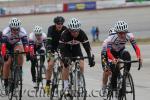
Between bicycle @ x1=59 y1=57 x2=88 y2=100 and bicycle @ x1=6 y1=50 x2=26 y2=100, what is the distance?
104 centimetres

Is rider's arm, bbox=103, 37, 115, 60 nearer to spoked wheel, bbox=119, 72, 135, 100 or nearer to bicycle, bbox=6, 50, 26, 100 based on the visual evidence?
spoked wheel, bbox=119, 72, 135, 100

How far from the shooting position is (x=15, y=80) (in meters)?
11.7

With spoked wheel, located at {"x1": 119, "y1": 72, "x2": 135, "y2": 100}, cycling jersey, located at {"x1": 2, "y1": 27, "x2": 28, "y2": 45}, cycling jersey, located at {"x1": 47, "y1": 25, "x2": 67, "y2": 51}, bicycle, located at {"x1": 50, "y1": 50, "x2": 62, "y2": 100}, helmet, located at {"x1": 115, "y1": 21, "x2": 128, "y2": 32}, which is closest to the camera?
spoked wheel, located at {"x1": 119, "y1": 72, "x2": 135, "y2": 100}

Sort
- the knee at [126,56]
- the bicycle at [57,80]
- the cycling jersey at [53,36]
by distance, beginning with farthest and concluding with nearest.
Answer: the cycling jersey at [53,36], the bicycle at [57,80], the knee at [126,56]

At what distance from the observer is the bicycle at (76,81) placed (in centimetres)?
1077

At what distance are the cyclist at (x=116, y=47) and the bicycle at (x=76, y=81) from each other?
1.96ft

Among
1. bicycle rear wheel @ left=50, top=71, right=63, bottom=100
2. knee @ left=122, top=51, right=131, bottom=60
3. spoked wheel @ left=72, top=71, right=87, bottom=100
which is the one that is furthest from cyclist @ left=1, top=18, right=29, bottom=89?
knee @ left=122, top=51, right=131, bottom=60

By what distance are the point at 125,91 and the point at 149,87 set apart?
474 cm

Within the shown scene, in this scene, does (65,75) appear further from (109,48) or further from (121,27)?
(121,27)

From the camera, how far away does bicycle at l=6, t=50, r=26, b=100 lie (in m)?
11.6

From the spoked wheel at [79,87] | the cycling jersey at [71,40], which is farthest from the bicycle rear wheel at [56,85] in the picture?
the spoked wheel at [79,87]

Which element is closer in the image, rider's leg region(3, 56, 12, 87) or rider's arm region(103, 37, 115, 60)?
rider's arm region(103, 37, 115, 60)

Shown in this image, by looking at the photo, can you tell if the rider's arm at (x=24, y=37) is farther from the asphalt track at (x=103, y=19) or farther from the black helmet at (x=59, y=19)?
the asphalt track at (x=103, y=19)

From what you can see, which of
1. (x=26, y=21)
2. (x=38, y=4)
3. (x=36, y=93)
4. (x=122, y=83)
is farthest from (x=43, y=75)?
(x=38, y=4)
